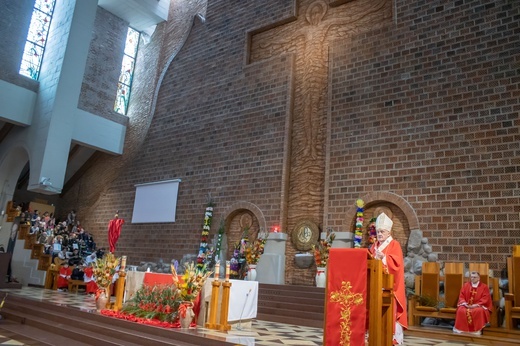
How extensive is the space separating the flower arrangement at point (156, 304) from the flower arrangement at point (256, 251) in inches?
189

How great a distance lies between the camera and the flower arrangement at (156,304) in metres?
5.91

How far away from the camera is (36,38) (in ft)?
53.7

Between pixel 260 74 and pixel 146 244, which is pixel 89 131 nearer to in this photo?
pixel 146 244

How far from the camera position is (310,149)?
456 inches

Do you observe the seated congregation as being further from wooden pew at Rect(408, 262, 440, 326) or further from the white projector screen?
wooden pew at Rect(408, 262, 440, 326)

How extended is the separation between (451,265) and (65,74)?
13.3 metres

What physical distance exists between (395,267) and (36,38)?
653 inches

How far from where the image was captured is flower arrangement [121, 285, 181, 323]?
591 centimetres

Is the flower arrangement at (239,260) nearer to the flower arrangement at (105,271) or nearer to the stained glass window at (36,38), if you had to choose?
the flower arrangement at (105,271)

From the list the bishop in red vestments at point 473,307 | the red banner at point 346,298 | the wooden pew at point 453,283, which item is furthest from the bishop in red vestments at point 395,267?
the wooden pew at point 453,283

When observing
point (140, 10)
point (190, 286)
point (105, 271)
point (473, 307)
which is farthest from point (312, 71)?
point (140, 10)

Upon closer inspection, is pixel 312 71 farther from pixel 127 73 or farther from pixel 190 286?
pixel 127 73

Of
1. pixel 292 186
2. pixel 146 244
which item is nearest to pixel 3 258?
pixel 146 244

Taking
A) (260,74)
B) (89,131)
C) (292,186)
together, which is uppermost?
(260,74)
